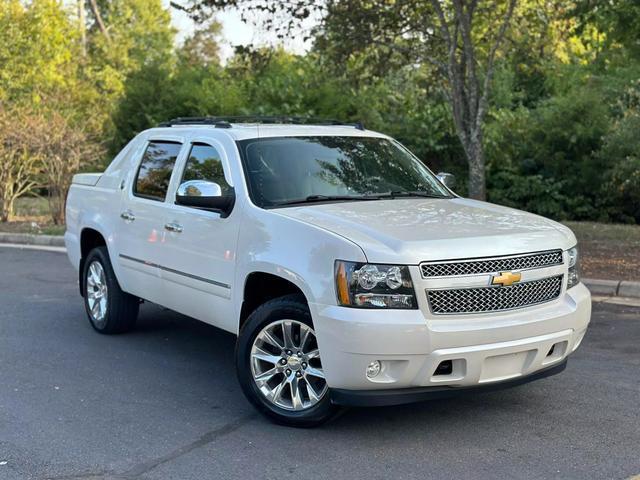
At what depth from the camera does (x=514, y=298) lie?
15.8 feet

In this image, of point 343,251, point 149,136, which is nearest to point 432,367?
point 343,251

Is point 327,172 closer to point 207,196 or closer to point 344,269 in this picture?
point 207,196

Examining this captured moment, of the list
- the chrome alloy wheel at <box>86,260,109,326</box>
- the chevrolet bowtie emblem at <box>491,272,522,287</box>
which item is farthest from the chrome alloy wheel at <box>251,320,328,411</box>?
the chrome alloy wheel at <box>86,260,109,326</box>

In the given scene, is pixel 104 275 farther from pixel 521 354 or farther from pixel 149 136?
pixel 521 354

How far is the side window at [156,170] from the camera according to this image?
6629mm

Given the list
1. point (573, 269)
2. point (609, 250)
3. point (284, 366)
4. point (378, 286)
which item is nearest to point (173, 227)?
point (284, 366)

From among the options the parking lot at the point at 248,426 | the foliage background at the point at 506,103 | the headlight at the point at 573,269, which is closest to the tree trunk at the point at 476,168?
the foliage background at the point at 506,103

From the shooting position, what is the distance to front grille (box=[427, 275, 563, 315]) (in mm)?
4621

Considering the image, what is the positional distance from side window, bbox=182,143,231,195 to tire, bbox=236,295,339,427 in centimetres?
116

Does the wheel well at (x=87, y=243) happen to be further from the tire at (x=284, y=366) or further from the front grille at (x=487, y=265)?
the front grille at (x=487, y=265)

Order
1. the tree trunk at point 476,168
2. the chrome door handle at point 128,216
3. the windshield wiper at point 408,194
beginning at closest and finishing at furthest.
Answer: the windshield wiper at point 408,194 → the chrome door handle at point 128,216 → the tree trunk at point 476,168

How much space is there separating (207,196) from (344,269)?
1.36m

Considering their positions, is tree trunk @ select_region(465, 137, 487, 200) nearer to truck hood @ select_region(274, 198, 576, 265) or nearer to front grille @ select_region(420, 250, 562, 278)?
truck hood @ select_region(274, 198, 576, 265)

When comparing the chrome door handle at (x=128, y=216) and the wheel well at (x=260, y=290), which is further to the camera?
the chrome door handle at (x=128, y=216)
